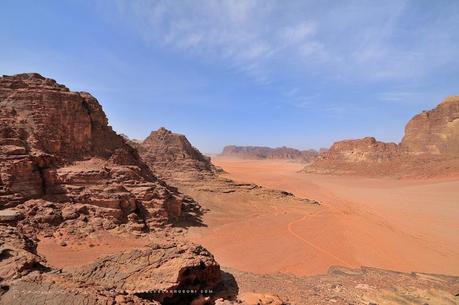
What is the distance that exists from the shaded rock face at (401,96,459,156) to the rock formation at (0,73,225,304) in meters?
40.4

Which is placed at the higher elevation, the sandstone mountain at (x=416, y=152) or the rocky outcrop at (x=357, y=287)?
the sandstone mountain at (x=416, y=152)

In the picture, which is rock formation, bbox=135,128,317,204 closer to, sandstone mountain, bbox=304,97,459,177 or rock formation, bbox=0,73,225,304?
rock formation, bbox=0,73,225,304

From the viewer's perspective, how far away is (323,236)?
1397cm

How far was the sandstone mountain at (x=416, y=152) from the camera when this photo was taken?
41.6m

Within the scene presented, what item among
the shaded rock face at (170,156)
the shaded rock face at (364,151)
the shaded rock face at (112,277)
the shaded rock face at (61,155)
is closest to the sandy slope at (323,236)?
the shaded rock face at (61,155)

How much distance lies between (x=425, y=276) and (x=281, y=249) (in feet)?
14.2

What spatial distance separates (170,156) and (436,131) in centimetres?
3596

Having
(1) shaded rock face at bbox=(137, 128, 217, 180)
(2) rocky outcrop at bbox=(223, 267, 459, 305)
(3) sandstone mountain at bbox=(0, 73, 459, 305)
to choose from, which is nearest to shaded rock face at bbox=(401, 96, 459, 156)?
Answer: (1) shaded rock face at bbox=(137, 128, 217, 180)

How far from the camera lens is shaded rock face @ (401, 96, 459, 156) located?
1679 inches

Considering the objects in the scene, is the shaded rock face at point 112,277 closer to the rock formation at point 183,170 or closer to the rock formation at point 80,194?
the rock formation at point 80,194

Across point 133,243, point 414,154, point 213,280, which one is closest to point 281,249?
point 133,243

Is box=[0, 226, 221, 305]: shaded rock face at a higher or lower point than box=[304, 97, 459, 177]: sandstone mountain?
lower

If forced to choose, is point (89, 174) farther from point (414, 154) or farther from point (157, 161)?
point (414, 154)

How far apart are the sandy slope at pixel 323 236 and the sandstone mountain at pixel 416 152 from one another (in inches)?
789
